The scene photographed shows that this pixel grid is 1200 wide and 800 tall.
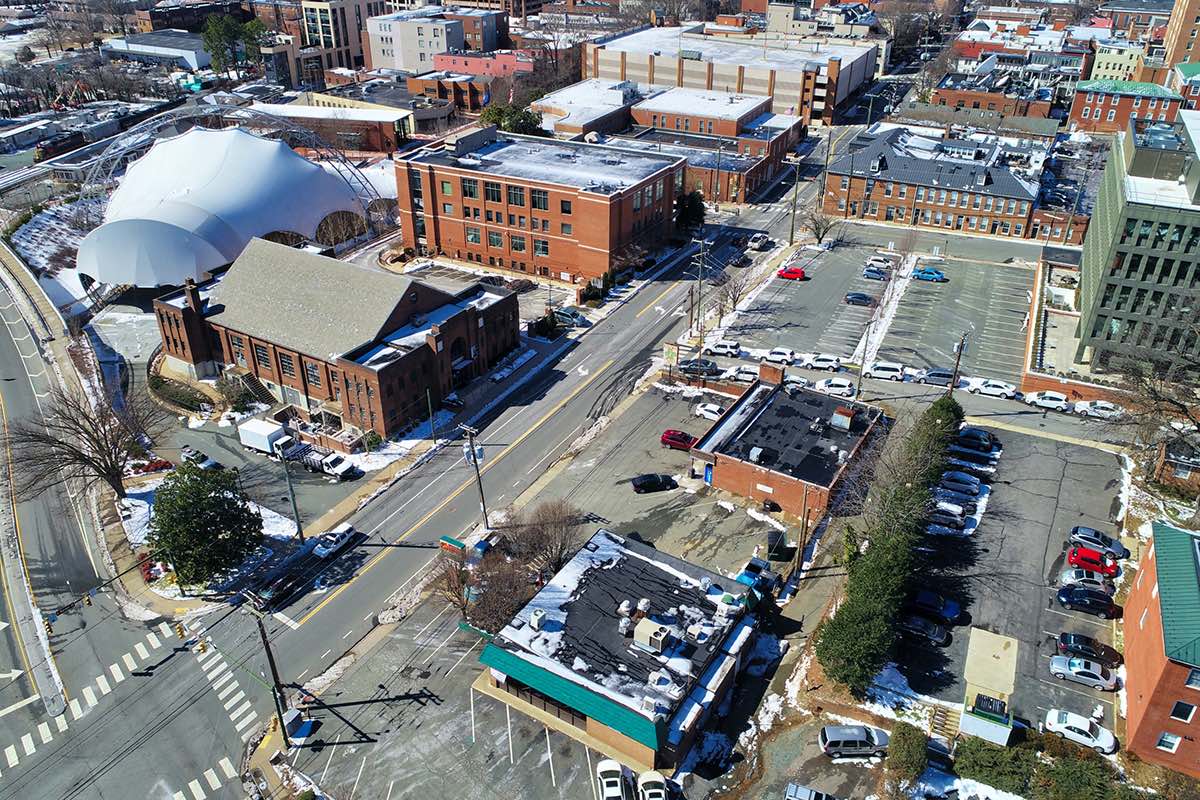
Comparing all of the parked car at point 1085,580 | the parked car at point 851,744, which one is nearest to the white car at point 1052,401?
the parked car at point 1085,580

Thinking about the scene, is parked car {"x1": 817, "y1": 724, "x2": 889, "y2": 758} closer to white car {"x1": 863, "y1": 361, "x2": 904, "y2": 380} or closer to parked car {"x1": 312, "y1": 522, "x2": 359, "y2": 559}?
parked car {"x1": 312, "y1": 522, "x2": 359, "y2": 559}

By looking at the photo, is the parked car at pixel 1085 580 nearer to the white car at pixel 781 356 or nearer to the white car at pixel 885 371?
the white car at pixel 885 371

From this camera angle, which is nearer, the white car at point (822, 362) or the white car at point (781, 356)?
the white car at point (822, 362)

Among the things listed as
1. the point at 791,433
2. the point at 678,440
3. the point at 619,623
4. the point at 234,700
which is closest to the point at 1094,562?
the point at 791,433

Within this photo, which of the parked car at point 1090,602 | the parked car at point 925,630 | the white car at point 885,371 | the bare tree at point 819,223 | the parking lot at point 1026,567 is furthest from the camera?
the bare tree at point 819,223

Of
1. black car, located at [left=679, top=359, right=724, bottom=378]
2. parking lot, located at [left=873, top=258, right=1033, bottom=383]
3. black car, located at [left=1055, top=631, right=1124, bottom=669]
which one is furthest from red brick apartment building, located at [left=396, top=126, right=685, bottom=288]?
black car, located at [left=1055, top=631, right=1124, bottom=669]

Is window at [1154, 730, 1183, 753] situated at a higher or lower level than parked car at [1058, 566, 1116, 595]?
higher
